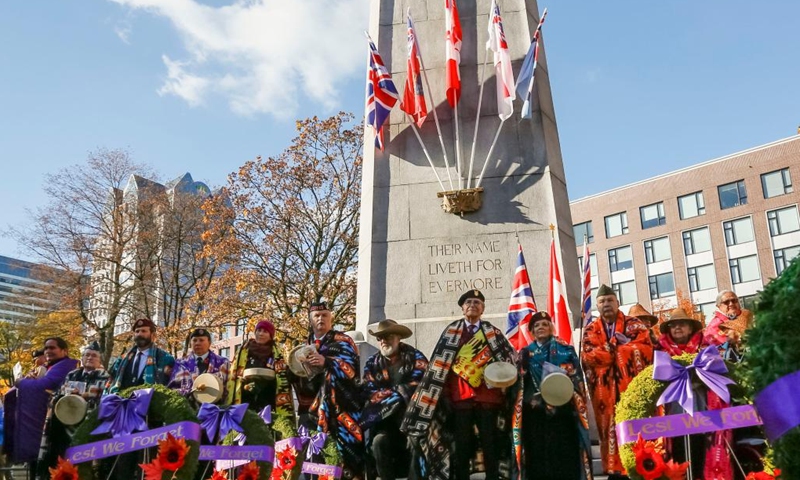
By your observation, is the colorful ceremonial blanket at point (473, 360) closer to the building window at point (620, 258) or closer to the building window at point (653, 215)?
the building window at point (653, 215)

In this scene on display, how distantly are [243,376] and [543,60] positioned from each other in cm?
810

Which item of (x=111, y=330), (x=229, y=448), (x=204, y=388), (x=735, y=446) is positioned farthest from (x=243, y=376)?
(x=111, y=330)

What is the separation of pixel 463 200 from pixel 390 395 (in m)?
4.73

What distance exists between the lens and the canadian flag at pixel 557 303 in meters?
10.5

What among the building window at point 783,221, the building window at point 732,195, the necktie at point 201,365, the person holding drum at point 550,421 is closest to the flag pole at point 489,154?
the person holding drum at point 550,421

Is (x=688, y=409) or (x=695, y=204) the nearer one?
(x=688, y=409)

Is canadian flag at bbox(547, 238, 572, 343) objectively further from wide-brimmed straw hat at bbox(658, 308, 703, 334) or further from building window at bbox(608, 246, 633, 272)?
building window at bbox(608, 246, 633, 272)

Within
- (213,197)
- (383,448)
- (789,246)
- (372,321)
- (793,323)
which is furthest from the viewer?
(789,246)

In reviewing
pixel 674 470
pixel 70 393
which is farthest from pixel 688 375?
pixel 70 393

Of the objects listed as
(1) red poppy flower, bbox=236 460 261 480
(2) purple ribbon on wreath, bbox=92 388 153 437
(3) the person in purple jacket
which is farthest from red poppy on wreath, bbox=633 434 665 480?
(3) the person in purple jacket

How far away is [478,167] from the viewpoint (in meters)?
12.1

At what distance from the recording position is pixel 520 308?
10297 millimetres

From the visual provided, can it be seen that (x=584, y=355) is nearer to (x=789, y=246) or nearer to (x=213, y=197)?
(x=213, y=197)

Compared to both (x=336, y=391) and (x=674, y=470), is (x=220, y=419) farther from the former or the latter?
(x=674, y=470)
